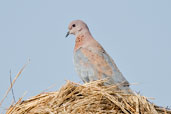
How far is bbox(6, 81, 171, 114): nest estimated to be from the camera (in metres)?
4.51

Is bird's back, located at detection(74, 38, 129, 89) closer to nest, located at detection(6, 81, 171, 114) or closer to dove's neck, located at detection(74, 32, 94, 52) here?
dove's neck, located at detection(74, 32, 94, 52)

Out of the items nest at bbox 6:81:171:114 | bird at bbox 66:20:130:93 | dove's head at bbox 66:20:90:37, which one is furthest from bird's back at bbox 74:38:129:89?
nest at bbox 6:81:171:114

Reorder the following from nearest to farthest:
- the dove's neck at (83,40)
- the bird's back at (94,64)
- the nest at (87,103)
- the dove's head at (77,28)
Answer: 1. the nest at (87,103)
2. the bird's back at (94,64)
3. the dove's neck at (83,40)
4. the dove's head at (77,28)

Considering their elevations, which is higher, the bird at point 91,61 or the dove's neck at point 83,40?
the dove's neck at point 83,40

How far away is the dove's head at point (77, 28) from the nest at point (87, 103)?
7.52 feet

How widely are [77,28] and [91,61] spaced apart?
90 cm

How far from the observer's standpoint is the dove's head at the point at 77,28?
23.0 feet

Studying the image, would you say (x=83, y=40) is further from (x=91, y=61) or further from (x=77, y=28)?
(x=91, y=61)

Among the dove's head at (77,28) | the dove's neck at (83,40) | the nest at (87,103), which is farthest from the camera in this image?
the dove's head at (77,28)

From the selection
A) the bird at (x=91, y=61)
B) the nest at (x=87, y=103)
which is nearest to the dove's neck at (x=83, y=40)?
the bird at (x=91, y=61)

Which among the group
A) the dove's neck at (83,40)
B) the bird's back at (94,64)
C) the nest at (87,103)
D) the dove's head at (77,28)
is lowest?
the nest at (87,103)

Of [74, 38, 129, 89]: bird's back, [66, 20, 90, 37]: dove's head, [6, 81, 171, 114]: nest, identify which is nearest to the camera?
[6, 81, 171, 114]: nest

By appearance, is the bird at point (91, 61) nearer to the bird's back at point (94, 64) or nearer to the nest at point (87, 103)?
the bird's back at point (94, 64)

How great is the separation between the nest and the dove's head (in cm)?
229
